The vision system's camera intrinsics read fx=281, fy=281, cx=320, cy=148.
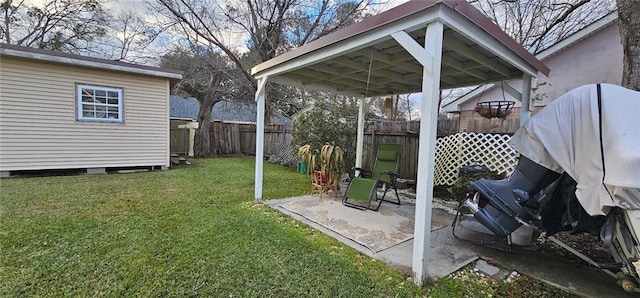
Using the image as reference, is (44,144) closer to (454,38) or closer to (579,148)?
(454,38)

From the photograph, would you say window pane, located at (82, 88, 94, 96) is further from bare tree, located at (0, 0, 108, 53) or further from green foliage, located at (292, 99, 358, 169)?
bare tree, located at (0, 0, 108, 53)

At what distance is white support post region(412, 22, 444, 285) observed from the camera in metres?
2.16

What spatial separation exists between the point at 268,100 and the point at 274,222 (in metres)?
9.64

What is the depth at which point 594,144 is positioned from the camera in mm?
1913

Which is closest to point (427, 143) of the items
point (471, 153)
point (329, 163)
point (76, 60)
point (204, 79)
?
point (329, 163)

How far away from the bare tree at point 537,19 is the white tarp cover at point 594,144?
700 cm

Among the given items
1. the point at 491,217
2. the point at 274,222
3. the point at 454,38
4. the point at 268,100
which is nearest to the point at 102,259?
the point at 274,222

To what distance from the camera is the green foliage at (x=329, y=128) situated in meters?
6.48

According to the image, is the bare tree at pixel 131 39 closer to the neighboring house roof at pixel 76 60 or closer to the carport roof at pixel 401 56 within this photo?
the neighboring house roof at pixel 76 60

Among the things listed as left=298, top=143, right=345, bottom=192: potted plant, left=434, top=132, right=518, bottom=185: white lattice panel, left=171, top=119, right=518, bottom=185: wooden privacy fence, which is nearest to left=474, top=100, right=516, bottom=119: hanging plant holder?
left=171, top=119, right=518, bottom=185: wooden privacy fence

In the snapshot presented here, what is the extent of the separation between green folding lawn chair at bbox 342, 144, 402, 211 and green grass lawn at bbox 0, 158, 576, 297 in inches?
43.0

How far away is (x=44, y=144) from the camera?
635cm

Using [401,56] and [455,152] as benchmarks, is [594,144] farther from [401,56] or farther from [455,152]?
[455,152]

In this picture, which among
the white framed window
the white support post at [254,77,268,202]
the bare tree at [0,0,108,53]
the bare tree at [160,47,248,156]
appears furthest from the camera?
the bare tree at [0,0,108,53]
